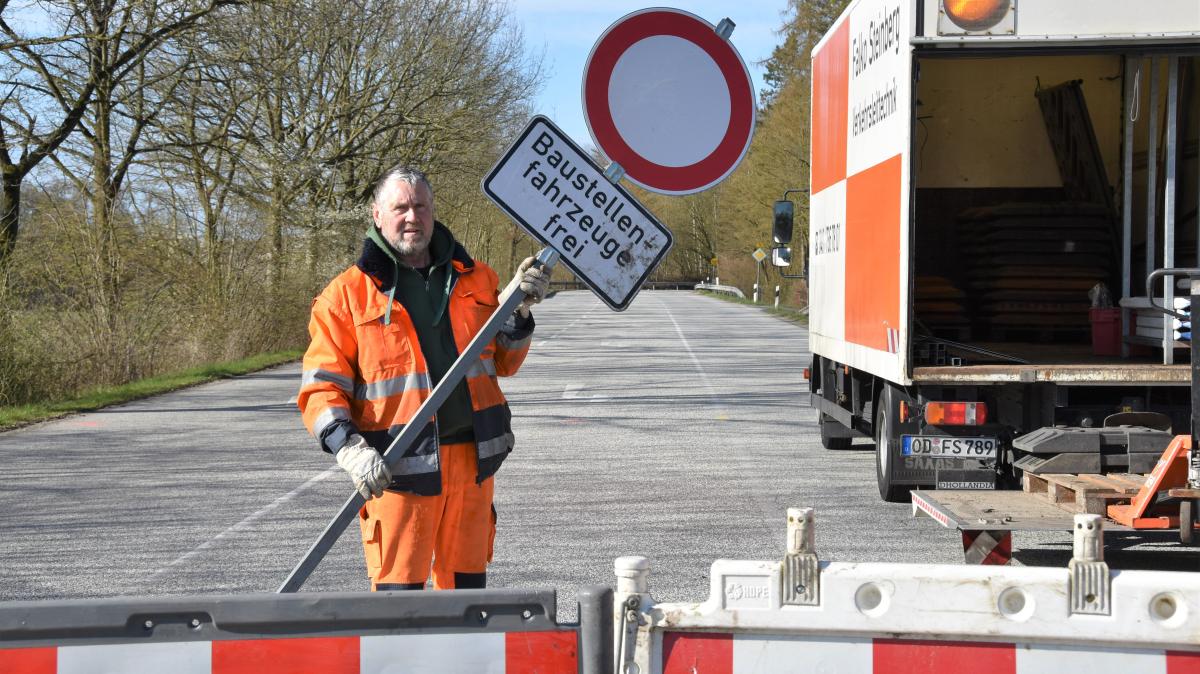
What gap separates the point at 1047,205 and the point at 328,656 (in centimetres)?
848

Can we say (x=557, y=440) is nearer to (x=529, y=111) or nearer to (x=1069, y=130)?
(x=1069, y=130)

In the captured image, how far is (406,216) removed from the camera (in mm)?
4035

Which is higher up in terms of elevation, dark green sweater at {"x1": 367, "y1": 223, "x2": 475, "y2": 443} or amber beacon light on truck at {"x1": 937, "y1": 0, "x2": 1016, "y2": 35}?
amber beacon light on truck at {"x1": 937, "y1": 0, "x2": 1016, "y2": 35}

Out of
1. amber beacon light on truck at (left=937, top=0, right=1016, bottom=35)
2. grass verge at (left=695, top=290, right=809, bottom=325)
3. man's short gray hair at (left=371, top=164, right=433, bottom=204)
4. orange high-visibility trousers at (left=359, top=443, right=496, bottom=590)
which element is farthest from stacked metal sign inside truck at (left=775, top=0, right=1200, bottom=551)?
grass verge at (left=695, top=290, right=809, bottom=325)

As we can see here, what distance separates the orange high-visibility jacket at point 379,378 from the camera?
13.0 feet

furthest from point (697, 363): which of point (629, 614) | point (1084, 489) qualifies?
point (629, 614)

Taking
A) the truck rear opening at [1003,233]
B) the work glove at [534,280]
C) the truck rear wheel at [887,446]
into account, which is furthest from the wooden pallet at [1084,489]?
the work glove at [534,280]

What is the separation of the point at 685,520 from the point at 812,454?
3.37m

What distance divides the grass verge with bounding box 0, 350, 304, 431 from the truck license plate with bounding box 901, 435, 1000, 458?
952 cm

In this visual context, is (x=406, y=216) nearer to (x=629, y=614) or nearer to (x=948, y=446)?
(x=629, y=614)

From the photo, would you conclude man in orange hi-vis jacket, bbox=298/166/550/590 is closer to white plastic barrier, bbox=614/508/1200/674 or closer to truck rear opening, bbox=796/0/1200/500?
white plastic barrier, bbox=614/508/1200/674

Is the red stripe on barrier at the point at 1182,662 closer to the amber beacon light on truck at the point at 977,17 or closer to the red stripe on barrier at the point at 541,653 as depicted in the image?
the red stripe on barrier at the point at 541,653

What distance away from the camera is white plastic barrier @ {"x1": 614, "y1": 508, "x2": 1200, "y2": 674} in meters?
2.92

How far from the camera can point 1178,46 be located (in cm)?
720
